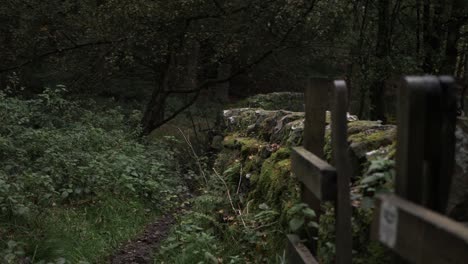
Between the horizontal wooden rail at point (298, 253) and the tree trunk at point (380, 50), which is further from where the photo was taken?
the tree trunk at point (380, 50)

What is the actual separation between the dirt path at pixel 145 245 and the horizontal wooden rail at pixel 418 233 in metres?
4.60

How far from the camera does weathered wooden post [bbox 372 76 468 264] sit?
210cm

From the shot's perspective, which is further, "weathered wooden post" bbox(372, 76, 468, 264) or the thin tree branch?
the thin tree branch

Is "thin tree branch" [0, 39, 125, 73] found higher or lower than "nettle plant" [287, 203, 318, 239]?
higher

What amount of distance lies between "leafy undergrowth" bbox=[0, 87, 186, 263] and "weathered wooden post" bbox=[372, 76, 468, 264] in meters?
3.98

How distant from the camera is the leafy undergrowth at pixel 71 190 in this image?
5988 mm

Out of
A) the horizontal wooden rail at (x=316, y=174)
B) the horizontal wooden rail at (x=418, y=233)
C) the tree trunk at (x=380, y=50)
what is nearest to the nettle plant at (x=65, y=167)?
the horizontal wooden rail at (x=316, y=174)

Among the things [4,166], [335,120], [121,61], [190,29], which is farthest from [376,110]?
[335,120]

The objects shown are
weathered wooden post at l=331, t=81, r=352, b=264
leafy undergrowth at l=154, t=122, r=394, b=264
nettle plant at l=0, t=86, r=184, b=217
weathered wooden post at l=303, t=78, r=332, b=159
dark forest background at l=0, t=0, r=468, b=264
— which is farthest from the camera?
nettle plant at l=0, t=86, r=184, b=217

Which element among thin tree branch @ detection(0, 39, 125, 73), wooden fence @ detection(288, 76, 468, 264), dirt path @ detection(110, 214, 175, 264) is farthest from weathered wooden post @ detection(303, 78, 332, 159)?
thin tree branch @ detection(0, 39, 125, 73)

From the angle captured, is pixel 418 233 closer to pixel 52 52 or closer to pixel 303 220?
pixel 303 220

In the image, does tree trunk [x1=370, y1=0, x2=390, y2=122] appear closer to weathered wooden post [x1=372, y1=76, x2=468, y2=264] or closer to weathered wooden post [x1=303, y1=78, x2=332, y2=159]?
weathered wooden post [x1=303, y1=78, x2=332, y2=159]

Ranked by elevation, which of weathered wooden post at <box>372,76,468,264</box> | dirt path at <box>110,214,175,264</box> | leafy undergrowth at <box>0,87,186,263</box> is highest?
weathered wooden post at <box>372,76,468,264</box>

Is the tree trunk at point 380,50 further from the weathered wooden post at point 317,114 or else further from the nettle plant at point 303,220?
the nettle plant at point 303,220
